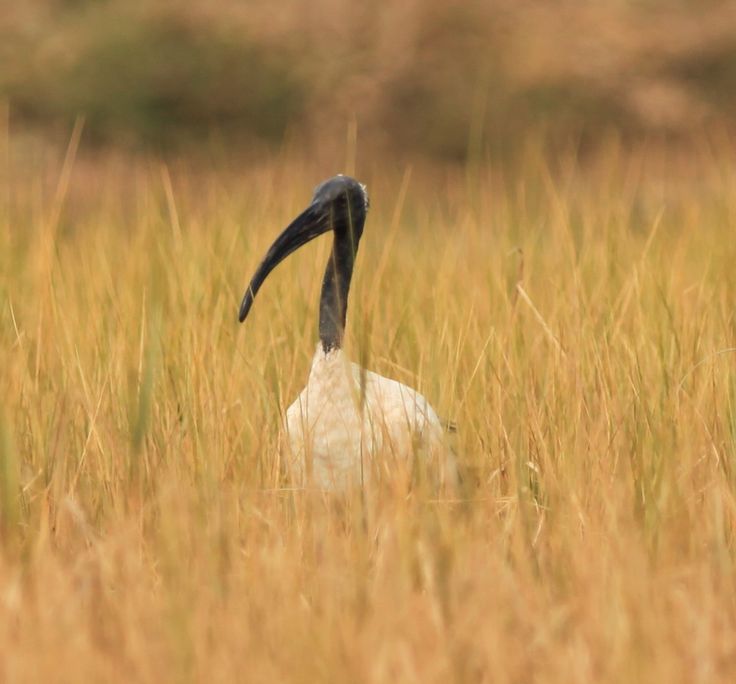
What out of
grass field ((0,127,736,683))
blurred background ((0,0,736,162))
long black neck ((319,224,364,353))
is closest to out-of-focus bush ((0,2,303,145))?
blurred background ((0,0,736,162))

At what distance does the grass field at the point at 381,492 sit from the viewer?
235 cm

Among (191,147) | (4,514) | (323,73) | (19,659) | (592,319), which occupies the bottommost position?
(19,659)

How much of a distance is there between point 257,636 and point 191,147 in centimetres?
1298

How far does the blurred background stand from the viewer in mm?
15586

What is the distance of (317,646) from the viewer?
2299 mm

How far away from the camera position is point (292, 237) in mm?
3775

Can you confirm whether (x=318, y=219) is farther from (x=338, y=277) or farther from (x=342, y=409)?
(x=342, y=409)

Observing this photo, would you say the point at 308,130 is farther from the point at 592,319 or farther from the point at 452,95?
the point at 592,319

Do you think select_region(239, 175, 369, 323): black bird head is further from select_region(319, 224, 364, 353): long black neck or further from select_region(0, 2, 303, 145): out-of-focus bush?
select_region(0, 2, 303, 145): out-of-focus bush

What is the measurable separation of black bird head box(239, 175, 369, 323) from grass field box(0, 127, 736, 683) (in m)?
0.19

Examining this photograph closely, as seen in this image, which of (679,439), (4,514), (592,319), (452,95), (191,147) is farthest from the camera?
(452,95)

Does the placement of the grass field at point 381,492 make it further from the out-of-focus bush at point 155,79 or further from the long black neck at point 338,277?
the out-of-focus bush at point 155,79

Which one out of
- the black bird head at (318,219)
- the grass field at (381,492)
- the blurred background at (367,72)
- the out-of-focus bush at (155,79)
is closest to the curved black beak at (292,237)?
the black bird head at (318,219)

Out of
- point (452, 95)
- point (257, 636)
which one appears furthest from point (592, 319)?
point (452, 95)
